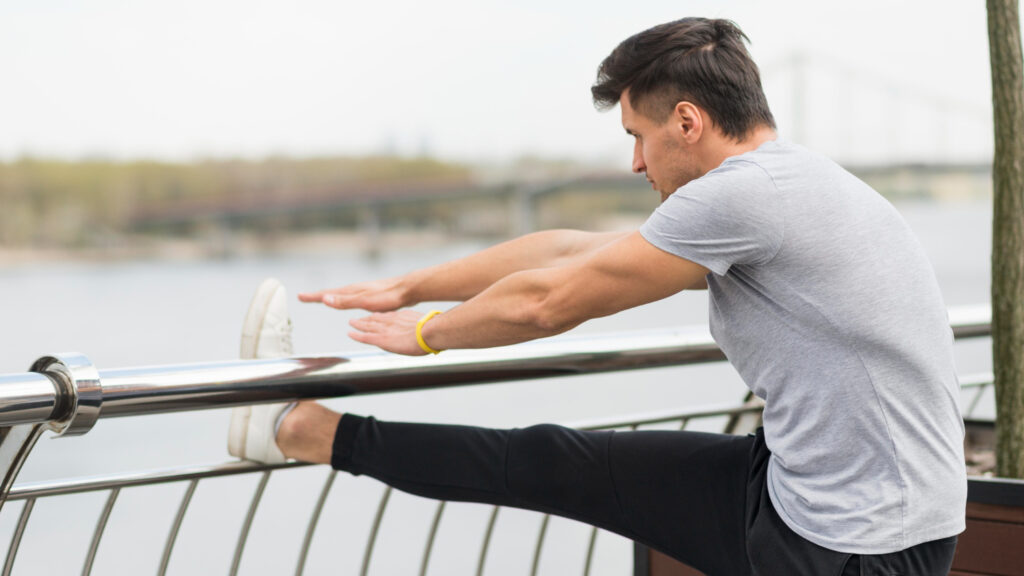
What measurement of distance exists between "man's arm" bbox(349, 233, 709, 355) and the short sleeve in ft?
0.10

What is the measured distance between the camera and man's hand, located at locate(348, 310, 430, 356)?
153cm

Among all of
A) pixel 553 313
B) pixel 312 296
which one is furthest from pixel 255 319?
pixel 553 313

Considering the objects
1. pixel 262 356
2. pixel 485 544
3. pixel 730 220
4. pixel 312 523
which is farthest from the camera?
pixel 485 544

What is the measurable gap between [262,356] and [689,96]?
74 cm

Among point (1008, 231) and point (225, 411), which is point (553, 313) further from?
point (225, 411)

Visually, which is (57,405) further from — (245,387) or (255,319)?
(255,319)

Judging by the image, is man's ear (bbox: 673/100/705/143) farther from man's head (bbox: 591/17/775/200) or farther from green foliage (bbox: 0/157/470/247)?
green foliage (bbox: 0/157/470/247)

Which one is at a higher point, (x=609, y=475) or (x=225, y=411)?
(x=609, y=475)

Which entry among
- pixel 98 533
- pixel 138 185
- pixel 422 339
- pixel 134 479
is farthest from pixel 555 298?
pixel 138 185

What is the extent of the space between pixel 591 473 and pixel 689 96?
1.83 feet

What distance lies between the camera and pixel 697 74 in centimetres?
141

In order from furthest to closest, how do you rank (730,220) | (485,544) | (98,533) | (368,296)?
(485,544)
(368,296)
(98,533)
(730,220)

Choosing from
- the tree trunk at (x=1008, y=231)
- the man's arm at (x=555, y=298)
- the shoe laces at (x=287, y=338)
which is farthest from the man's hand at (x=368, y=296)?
the tree trunk at (x=1008, y=231)

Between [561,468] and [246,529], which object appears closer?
[561,468]
